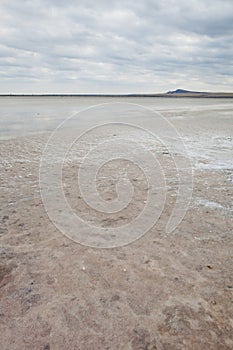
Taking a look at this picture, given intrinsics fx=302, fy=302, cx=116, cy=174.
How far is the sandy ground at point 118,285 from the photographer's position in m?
2.82

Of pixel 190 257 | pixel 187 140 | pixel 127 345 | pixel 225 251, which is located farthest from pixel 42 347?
pixel 187 140

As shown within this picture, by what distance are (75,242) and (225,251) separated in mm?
2173

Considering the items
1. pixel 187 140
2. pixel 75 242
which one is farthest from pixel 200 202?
pixel 187 140

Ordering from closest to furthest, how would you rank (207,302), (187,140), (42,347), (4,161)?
(42,347)
(207,302)
(4,161)
(187,140)

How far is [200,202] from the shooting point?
20.0ft

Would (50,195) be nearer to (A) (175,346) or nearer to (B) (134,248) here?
(B) (134,248)

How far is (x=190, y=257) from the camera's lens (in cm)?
411

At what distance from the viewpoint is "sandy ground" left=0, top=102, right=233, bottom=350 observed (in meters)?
2.82

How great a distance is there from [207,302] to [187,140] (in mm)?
11390

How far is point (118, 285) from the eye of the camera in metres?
3.53

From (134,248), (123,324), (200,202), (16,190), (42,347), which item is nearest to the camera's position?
(42,347)

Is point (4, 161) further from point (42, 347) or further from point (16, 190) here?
point (42, 347)

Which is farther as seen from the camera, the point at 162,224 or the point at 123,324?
the point at 162,224

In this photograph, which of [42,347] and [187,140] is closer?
[42,347]
